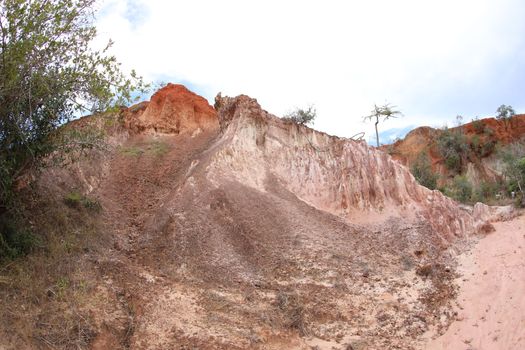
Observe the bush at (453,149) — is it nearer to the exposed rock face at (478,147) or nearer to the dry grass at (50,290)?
the exposed rock face at (478,147)

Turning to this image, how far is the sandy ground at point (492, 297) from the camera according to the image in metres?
11.8

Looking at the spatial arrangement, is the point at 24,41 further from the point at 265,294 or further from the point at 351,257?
the point at 351,257

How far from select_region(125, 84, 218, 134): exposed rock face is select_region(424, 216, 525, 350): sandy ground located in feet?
41.5

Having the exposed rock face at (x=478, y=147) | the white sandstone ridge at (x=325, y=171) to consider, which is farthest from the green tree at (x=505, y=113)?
the white sandstone ridge at (x=325, y=171)

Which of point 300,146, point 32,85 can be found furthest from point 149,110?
point 32,85

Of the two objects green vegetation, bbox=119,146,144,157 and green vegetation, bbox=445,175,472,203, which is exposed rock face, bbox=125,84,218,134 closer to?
green vegetation, bbox=119,146,144,157

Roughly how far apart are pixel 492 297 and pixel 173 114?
50.7 ft

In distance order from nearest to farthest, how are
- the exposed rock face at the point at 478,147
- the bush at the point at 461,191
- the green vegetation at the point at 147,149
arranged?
the green vegetation at the point at 147,149 → the bush at the point at 461,191 → the exposed rock face at the point at 478,147

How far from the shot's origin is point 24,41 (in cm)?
1034

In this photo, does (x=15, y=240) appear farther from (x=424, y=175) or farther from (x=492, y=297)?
(x=424, y=175)

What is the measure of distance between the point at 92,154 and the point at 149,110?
6222 millimetres

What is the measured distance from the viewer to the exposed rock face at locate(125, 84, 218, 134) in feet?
73.6

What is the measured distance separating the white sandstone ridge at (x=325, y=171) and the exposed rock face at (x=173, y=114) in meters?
2.88

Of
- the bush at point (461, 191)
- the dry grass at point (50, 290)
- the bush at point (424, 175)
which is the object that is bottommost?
the dry grass at point (50, 290)
